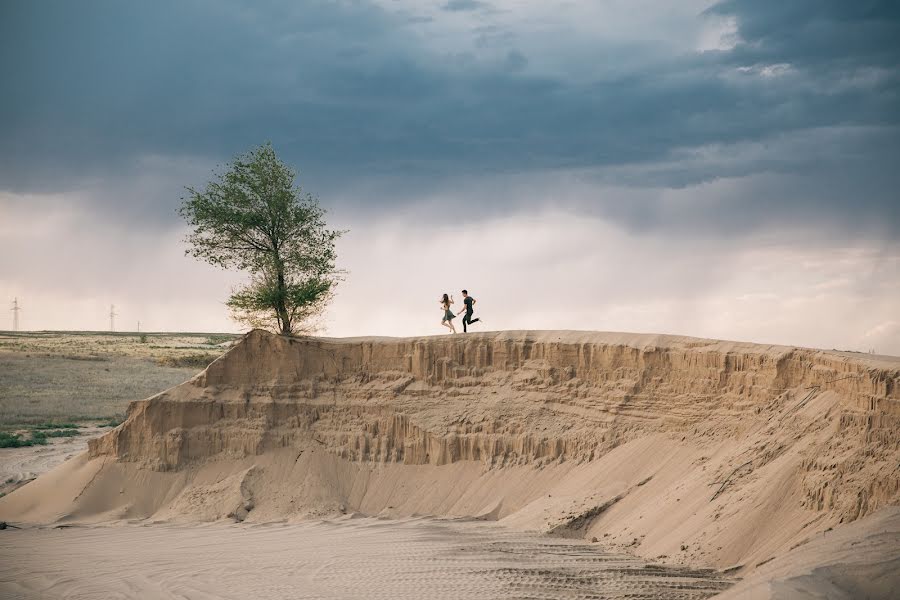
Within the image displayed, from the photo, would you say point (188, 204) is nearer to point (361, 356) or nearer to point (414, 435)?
point (361, 356)

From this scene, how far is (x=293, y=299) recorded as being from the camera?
32.7m

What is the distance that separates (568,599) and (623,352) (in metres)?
10.1

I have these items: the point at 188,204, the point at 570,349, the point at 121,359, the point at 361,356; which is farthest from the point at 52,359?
the point at 570,349

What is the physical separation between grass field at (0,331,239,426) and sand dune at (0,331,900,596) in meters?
23.1

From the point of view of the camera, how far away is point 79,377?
67812mm

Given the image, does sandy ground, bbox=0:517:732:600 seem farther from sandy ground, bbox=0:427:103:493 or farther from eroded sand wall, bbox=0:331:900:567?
sandy ground, bbox=0:427:103:493

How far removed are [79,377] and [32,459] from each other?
30.1 metres

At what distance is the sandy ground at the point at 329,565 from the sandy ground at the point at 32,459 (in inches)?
383

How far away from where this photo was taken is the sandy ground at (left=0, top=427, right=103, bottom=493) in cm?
3528

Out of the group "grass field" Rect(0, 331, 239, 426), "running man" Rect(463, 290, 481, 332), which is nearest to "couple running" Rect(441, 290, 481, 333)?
"running man" Rect(463, 290, 481, 332)

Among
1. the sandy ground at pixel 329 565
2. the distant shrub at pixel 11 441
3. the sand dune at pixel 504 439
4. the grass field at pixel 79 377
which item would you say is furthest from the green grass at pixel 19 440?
the sandy ground at pixel 329 565

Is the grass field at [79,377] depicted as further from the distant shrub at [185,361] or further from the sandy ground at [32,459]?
the sandy ground at [32,459]

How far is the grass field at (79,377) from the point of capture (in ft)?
175

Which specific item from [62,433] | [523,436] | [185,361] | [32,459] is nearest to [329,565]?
[523,436]
